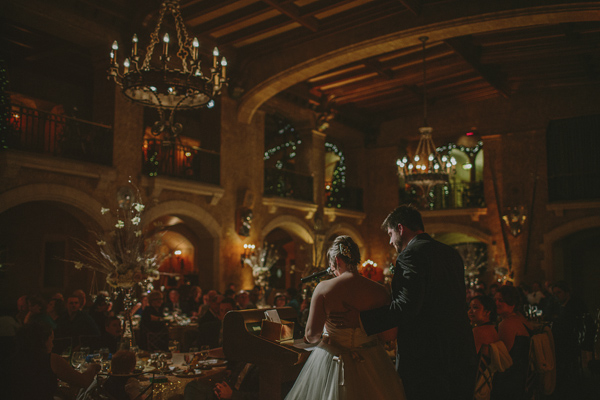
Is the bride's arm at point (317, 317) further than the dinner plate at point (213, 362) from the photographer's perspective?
No

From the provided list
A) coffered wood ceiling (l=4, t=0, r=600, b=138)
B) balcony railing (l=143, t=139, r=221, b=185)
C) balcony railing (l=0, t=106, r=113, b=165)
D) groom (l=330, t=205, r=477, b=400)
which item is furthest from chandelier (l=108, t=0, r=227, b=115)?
balcony railing (l=143, t=139, r=221, b=185)

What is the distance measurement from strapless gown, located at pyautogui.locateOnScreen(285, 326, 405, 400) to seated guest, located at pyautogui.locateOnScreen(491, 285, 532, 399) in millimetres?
1218

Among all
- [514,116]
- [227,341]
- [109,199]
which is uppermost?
[514,116]

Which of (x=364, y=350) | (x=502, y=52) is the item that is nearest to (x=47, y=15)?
(x=364, y=350)

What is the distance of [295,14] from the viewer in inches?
368

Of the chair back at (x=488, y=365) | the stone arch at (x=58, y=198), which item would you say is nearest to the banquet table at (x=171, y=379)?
the chair back at (x=488, y=365)

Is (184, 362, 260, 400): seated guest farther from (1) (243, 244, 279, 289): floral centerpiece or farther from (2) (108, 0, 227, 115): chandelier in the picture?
(1) (243, 244, 279, 289): floral centerpiece

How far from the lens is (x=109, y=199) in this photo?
9.35 m

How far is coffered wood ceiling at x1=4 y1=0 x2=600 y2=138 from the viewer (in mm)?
8734

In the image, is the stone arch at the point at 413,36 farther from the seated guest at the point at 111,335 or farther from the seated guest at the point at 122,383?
the seated guest at the point at 122,383

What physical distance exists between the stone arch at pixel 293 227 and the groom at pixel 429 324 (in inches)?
394

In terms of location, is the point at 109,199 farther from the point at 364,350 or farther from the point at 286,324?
the point at 364,350

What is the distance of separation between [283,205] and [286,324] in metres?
9.13

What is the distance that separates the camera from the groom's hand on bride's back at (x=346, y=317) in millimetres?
2918
